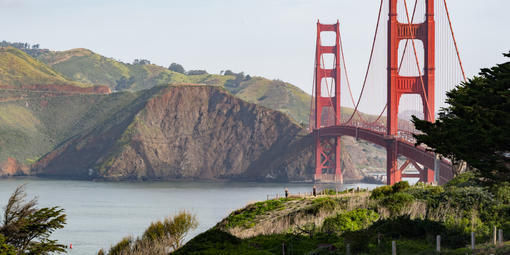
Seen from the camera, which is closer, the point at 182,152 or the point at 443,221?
the point at 443,221

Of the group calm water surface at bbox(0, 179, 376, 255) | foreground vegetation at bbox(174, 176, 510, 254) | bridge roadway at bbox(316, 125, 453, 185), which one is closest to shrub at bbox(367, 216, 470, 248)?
foreground vegetation at bbox(174, 176, 510, 254)

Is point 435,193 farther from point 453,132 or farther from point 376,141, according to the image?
point 376,141

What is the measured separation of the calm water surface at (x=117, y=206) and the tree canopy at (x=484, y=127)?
78.8ft

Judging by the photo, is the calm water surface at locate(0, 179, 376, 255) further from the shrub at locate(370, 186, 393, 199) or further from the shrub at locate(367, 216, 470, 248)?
the shrub at locate(367, 216, 470, 248)

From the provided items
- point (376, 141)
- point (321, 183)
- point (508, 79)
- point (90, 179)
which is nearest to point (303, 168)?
point (321, 183)

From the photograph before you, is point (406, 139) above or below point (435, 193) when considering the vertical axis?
above

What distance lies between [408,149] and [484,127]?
4683cm

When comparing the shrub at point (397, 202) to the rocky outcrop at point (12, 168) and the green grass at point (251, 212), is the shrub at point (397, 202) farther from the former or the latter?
the rocky outcrop at point (12, 168)

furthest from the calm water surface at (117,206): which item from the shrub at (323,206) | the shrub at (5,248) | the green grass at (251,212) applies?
the shrub at (5,248)

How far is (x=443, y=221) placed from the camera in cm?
2788

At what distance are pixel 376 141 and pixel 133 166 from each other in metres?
93.1

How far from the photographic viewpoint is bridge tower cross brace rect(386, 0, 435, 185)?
235ft

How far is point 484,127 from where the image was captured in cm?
2320

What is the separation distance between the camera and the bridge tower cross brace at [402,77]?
71.6 meters
